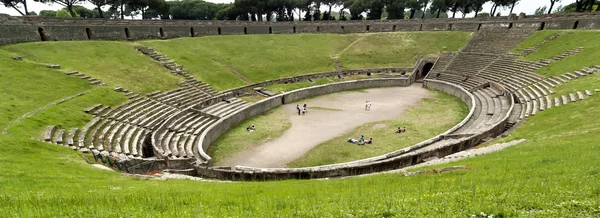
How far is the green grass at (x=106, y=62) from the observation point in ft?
88.0

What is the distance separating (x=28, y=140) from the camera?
46.0ft

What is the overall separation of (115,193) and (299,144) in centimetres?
1384

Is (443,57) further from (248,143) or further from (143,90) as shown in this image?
(143,90)

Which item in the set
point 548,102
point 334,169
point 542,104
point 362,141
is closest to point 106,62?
point 362,141

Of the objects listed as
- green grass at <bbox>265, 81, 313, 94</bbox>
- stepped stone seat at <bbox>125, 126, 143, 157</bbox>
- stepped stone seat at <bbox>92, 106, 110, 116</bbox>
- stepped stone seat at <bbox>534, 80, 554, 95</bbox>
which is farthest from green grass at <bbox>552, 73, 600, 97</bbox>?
stepped stone seat at <bbox>92, 106, 110, 116</bbox>

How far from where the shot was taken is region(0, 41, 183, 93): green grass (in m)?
26.8

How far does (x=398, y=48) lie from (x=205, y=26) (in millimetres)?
32475

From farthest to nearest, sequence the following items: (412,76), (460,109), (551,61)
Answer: (412,76)
(551,61)
(460,109)

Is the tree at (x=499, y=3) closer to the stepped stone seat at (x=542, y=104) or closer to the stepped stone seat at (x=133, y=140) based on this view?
the stepped stone seat at (x=542, y=104)

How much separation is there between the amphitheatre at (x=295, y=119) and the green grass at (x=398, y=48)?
341mm

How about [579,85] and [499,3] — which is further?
[499,3]

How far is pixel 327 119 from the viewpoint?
27.1 m

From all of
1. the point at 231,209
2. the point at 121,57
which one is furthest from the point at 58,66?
the point at 231,209

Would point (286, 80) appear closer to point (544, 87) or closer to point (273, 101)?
point (273, 101)
